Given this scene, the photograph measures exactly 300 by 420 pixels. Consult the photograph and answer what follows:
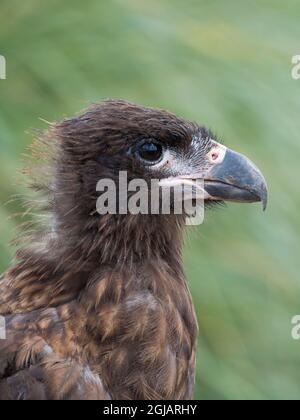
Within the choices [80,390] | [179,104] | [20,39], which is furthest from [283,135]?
[80,390]

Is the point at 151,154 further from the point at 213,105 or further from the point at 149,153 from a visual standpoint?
the point at 213,105

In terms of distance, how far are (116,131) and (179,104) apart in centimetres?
131

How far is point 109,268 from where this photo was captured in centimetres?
398

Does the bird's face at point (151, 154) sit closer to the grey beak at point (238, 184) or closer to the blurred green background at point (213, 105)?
the grey beak at point (238, 184)

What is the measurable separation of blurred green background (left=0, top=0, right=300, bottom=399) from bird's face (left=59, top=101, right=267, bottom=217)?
0.65 m

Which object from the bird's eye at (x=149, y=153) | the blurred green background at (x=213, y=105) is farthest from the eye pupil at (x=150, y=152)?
the blurred green background at (x=213, y=105)

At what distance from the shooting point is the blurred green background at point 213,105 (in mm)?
4969

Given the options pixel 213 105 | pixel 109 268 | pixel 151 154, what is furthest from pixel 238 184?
pixel 213 105

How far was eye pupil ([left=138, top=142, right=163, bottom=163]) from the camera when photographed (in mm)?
3996

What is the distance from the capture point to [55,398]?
12.1ft

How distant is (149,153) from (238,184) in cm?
32

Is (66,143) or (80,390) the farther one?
(66,143)

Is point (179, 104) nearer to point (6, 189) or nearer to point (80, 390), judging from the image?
point (6, 189)

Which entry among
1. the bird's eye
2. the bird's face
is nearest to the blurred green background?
the bird's face
